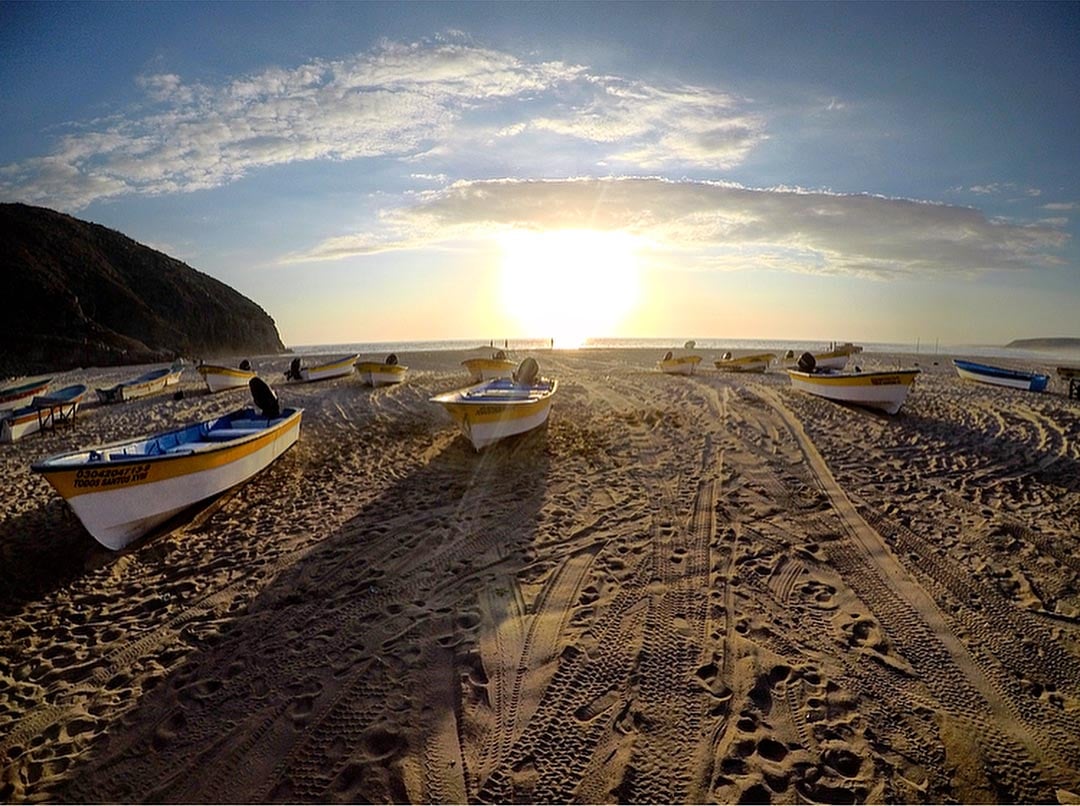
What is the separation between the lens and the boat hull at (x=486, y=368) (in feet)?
71.6

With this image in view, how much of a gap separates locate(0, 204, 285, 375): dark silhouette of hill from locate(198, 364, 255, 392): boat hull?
2546 centimetres

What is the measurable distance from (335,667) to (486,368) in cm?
1808

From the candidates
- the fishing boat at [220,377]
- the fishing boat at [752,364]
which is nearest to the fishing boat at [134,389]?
the fishing boat at [220,377]

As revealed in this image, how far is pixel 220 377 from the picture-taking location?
22953 millimetres

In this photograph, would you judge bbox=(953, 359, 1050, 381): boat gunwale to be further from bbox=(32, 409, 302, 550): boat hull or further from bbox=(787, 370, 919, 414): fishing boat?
bbox=(32, 409, 302, 550): boat hull

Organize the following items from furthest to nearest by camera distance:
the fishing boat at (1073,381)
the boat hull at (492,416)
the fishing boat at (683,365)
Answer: the fishing boat at (683,365)
the fishing boat at (1073,381)
the boat hull at (492,416)

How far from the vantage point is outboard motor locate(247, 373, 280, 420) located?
11.6 metres

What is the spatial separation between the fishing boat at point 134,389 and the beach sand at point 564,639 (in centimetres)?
1271

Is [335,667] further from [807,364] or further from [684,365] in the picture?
[684,365]

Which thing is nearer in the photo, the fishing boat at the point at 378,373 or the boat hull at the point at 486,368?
the boat hull at the point at 486,368

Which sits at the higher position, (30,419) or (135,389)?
(135,389)

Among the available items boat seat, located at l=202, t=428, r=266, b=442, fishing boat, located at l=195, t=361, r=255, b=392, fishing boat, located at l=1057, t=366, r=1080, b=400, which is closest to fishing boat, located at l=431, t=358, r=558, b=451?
boat seat, located at l=202, t=428, r=266, b=442

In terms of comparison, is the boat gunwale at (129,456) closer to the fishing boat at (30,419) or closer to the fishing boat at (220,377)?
the fishing boat at (30,419)

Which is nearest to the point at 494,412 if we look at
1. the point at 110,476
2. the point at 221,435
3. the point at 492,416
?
the point at 492,416
